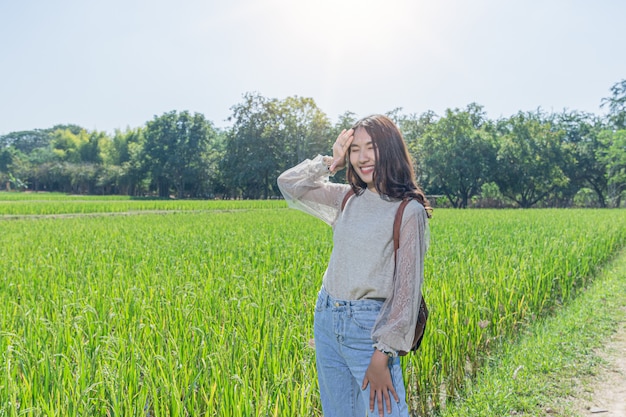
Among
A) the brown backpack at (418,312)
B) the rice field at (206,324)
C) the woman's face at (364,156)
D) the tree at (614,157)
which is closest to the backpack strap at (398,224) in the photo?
the brown backpack at (418,312)

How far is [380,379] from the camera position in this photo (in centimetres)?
137

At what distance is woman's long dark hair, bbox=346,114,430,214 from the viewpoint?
1424 mm

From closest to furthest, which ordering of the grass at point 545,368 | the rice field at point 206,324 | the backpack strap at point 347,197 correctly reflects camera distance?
the backpack strap at point 347,197, the rice field at point 206,324, the grass at point 545,368

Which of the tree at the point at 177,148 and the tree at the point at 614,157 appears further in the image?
the tree at the point at 177,148

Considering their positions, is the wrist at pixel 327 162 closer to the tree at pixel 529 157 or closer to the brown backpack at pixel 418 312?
the brown backpack at pixel 418 312

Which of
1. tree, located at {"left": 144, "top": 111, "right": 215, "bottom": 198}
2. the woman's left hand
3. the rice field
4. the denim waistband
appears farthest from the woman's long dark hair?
tree, located at {"left": 144, "top": 111, "right": 215, "bottom": 198}

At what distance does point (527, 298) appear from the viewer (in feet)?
14.4

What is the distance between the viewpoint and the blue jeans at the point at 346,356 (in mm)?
1432

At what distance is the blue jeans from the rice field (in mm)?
419

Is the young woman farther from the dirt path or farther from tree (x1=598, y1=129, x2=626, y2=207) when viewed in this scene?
tree (x1=598, y1=129, x2=626, y2=207)

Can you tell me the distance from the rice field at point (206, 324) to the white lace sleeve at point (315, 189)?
2.01ft

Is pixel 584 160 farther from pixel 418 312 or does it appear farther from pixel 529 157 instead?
pixel 418 312

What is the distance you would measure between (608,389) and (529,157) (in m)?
31.6

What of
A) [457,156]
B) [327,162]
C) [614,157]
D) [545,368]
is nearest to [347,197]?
[327,162]
